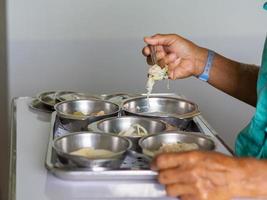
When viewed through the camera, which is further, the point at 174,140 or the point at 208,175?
the point at 174,140

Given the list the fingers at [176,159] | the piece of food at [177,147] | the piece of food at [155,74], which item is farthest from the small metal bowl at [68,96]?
the fingers at [176,159]

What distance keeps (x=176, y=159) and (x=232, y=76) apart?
0.66 m

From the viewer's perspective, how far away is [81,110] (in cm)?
148

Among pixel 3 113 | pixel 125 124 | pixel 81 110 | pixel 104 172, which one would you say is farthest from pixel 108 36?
pixel 104 172

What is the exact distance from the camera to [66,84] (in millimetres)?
2316

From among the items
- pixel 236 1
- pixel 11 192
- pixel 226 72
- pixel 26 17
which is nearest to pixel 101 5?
pixel 26 17

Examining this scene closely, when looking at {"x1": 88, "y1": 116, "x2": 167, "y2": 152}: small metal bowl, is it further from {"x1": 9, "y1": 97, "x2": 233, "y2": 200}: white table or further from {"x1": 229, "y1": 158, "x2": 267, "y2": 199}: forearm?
{"x1": 229, "y1": 158, "x2": 267, "y2": 199}: forearm

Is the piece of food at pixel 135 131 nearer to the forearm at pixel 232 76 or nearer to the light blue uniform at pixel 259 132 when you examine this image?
the light blue uniform at pixel 259 132

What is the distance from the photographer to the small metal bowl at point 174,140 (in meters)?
1.17

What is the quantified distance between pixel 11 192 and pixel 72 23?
50.2 inches

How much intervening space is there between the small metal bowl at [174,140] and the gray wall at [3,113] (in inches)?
49.6

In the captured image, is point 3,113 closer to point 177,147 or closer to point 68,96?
point 68,96

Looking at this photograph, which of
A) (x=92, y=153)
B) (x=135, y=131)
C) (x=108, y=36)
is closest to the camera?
(x=92, y=153)

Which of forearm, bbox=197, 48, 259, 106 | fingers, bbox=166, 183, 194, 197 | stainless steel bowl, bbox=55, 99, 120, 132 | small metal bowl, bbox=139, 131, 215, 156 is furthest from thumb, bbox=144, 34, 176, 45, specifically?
fingers, bbox=166, 183, 194, 197
